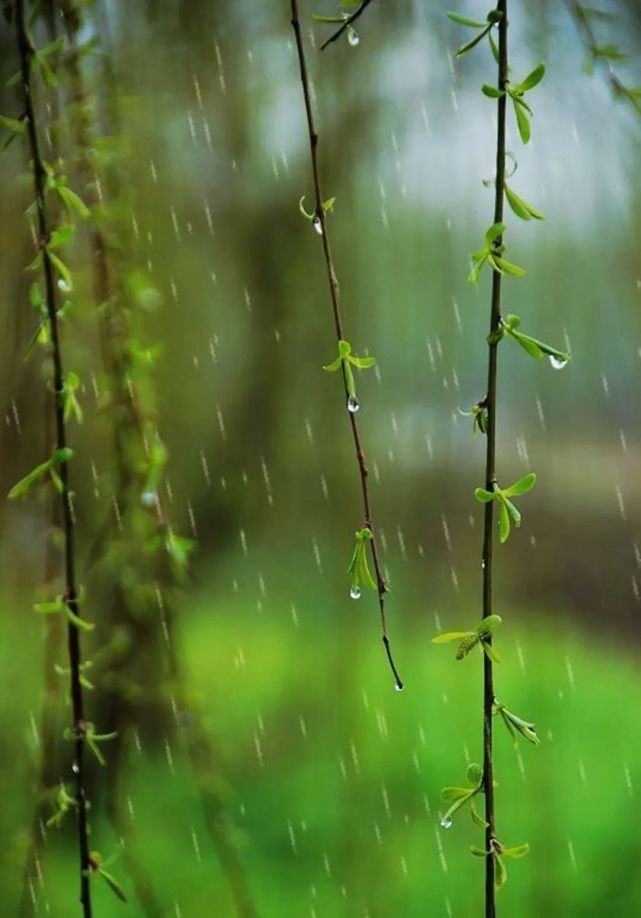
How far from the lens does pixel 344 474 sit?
1.10 meters

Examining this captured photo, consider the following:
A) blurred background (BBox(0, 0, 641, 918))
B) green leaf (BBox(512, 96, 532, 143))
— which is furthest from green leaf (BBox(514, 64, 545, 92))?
blurred background (BBox(0, 0, 641, 918))

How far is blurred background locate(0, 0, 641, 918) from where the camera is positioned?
3.26 feet

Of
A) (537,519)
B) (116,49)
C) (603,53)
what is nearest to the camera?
(603,53)

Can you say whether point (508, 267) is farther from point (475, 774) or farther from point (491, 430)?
point (475, 774)

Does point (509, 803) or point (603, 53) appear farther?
point (509, 803)

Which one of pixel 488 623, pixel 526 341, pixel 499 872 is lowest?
pixel 499 872

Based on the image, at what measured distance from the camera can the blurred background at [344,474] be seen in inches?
39.2

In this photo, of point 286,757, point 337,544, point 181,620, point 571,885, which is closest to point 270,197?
point 337,544

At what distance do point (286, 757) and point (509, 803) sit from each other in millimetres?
288

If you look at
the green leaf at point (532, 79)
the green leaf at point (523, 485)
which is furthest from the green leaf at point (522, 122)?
the green leaf at point (523, 485)

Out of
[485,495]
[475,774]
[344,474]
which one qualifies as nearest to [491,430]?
[485,495]

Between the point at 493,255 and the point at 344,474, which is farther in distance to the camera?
the point at 344,474

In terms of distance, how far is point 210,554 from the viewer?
1204 millimetres

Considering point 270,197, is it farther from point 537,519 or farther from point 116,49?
point 537,519
